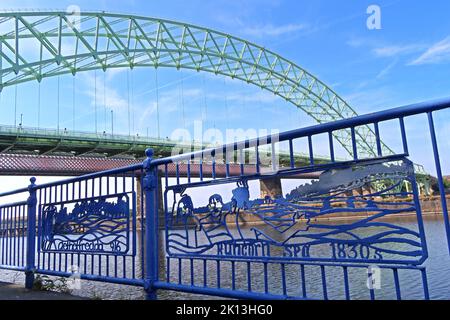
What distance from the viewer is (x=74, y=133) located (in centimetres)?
3575

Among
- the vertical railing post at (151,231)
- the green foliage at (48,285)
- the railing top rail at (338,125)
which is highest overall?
the railing top rail at (338,125)

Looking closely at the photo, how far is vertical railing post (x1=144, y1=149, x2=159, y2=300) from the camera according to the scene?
3.24 metres

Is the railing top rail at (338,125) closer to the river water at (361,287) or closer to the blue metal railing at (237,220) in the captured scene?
the blue metal railing at (237,220)

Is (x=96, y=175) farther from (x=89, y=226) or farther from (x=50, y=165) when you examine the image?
(x=50, y=165)

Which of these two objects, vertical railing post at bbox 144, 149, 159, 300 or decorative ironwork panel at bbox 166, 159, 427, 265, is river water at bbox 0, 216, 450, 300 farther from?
decorative ironwork panel at bbox 166, 159, 427, 265

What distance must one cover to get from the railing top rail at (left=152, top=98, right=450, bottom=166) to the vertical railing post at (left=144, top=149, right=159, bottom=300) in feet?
0.84

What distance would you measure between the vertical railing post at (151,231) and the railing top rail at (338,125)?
26cm

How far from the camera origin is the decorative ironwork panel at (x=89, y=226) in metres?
3.64

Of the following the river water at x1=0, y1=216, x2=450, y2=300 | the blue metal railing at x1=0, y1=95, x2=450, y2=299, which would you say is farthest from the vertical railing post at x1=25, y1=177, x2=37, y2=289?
the river water at x1=0, y1=216, x2=450, y2=300

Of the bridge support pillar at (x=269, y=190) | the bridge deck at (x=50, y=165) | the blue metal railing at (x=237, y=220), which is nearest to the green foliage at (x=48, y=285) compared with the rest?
the blue metal railing at (x=237, y=220)

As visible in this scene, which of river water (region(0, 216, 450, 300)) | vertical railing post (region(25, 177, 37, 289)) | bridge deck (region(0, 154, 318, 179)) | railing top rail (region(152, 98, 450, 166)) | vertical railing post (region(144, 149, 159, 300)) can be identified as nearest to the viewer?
railing top rail (region(152, 98, 450, 166))
